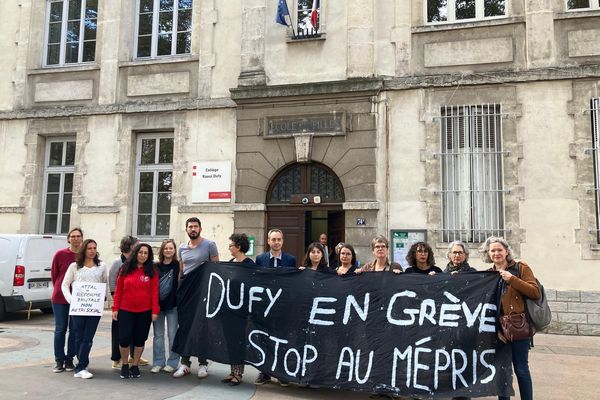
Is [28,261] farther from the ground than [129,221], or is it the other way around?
[129,221]

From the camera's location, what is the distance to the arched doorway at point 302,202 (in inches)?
433

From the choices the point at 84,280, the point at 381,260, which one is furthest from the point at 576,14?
the point at 84,280

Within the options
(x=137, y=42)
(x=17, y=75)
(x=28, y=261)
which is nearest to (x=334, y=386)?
(x=28, y=261)

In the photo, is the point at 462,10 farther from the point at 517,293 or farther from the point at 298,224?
the point at 517,293

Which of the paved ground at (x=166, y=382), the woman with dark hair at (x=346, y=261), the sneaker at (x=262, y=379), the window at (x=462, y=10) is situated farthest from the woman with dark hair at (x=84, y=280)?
the window at (x=462, y=10)

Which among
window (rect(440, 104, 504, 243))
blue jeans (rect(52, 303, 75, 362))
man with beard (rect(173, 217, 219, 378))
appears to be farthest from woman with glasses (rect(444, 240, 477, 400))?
window (rect(440, 104, 504, 243))

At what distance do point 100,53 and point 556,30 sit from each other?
10696 mm

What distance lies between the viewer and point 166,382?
19.0 feet

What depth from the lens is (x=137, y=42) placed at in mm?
13023

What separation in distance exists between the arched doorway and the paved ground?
4.37m

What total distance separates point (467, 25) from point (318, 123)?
370cm

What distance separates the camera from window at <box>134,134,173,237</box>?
40.3ft

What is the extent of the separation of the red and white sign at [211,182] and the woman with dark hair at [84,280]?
17.5ft

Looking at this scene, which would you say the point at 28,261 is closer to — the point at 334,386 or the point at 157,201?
the point at 157,201
